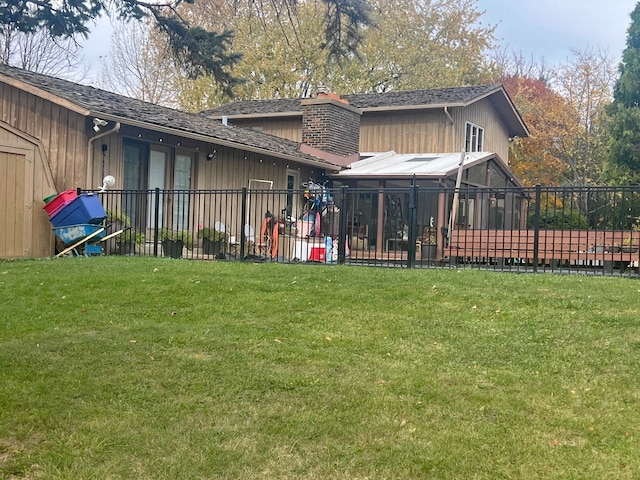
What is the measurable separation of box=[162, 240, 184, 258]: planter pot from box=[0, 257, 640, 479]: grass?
434 cm

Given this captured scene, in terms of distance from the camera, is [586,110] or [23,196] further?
[586,110]

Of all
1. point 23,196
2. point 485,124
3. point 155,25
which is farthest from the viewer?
point 485,124

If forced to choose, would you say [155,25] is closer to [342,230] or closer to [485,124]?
[342,230]

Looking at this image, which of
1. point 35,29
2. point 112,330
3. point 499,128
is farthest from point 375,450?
point 499,128

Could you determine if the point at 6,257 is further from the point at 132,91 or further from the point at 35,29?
the point at 132,91

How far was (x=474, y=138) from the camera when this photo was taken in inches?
879

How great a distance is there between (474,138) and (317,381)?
64.1ft

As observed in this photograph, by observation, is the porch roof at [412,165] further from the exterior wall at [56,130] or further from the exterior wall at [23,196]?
the exterior wall at [23,196]

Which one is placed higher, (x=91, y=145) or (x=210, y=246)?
(x=91, y=145)

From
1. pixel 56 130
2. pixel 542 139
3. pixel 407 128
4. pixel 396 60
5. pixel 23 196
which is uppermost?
pixel 396 60

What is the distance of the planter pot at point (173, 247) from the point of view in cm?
1156

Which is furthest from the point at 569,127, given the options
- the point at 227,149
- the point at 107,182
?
the point at 107,182

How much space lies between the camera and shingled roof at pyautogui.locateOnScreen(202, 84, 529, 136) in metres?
20.6

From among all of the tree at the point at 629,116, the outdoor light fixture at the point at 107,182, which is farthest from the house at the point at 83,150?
the tree at the point at 629,116
